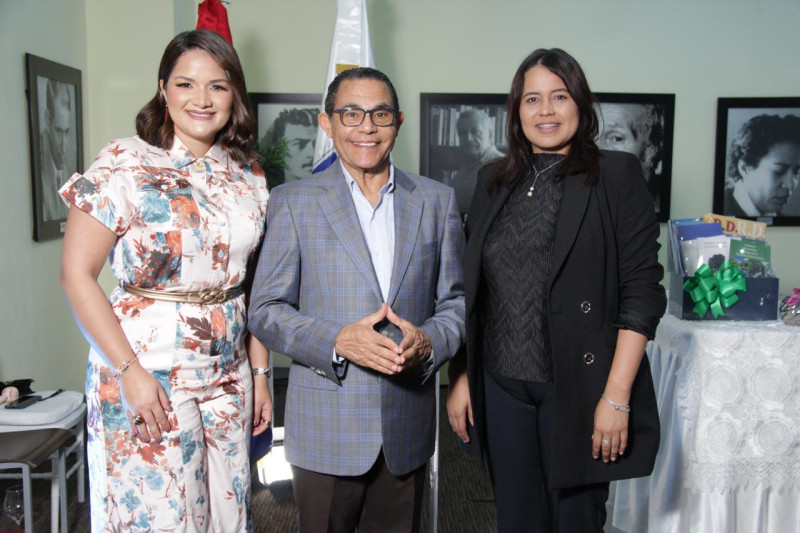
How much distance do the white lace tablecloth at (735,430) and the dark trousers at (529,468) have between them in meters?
0.78

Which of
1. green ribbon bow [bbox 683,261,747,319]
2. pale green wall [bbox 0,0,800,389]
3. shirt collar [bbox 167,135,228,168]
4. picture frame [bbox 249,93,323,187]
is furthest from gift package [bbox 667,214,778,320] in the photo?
picture frame [bbox 249,93,323,187]

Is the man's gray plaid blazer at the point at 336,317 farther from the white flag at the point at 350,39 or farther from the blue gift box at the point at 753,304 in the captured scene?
the white flag at the point at 350,39

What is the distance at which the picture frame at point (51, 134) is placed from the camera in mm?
3420

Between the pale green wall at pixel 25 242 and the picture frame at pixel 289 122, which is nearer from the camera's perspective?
the pale green wall at pixel 25 242

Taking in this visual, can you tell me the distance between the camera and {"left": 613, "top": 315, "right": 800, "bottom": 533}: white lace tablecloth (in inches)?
94.7

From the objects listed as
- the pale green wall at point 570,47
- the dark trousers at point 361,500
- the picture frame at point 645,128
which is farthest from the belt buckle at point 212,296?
the picture frame at point 645,128

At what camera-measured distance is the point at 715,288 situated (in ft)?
8.44

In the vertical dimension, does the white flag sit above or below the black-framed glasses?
above

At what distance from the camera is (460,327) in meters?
1.77

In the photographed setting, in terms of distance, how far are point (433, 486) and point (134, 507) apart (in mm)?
1328

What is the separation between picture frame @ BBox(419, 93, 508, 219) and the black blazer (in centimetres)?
340

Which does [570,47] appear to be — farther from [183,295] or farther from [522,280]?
[183,295]

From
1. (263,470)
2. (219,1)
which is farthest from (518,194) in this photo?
(219,1)

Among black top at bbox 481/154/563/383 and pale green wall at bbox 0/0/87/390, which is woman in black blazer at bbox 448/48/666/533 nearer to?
black top at bbox 481/154/563/383
